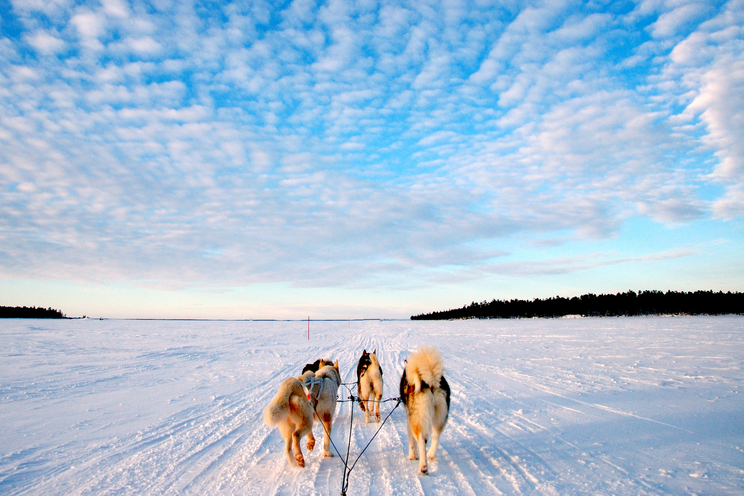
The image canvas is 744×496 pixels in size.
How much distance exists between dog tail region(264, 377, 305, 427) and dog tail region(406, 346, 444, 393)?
1.32 meters

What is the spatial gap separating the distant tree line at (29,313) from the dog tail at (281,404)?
110124 mm

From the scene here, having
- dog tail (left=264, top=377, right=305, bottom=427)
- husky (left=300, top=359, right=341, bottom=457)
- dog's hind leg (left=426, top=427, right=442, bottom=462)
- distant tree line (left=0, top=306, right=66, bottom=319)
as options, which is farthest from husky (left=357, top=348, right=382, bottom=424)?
distant tree line (left=0, top=306, right=66, bottom=319)

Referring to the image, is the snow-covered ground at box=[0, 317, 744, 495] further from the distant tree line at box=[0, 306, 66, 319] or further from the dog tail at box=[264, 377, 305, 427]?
the distant tree line at box=[0, 306, 66, 319]

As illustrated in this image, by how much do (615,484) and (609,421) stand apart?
2477mm

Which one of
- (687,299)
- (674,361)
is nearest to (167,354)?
(674,361)

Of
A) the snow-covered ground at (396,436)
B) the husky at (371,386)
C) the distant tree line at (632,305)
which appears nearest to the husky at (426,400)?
the snow-covered ground at (396,436)

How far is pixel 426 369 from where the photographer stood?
4.23 m

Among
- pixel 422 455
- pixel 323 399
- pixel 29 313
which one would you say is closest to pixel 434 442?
pixel 422 455

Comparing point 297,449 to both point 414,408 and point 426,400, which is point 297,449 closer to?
point 414,408

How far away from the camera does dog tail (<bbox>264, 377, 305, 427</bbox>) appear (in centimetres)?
408

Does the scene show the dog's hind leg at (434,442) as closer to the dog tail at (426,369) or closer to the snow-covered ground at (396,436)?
the snow-covered ground at (396,436)

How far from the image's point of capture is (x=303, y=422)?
428 centimetres

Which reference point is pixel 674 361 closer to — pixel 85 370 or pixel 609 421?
pixel 609 421

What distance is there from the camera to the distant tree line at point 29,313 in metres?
86.4
